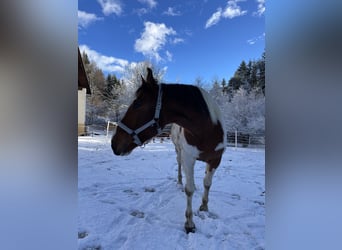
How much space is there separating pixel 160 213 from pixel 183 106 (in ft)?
3.42

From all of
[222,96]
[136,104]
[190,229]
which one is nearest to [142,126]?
[136,104]

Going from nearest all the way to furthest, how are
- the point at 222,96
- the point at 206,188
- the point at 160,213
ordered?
the point at 160,213, the point at 206,188, the point at 222,96

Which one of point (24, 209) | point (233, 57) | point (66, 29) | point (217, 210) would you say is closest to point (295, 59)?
point (66, 29)

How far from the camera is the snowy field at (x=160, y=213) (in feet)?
4.79

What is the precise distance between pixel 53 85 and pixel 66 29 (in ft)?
0.46

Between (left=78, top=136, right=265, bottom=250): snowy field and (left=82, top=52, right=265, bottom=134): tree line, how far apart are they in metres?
4.96

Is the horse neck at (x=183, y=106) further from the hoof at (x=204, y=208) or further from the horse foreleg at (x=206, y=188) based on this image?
the hoof at (x=204, y=208)

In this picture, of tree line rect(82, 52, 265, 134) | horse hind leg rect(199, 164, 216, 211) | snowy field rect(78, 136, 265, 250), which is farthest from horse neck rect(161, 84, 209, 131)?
tree line rect(82, 52, 265, 134)

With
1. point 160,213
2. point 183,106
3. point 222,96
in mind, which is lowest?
point 160,213

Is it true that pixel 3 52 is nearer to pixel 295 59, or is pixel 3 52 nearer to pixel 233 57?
pixel 295 59

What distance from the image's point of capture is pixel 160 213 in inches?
76.4

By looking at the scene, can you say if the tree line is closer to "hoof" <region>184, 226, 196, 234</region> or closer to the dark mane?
the dark mane

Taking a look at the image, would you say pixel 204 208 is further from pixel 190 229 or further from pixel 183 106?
pixel 183 106

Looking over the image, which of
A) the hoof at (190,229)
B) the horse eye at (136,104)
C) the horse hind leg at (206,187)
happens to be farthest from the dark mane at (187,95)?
the hoof at (190,229)
